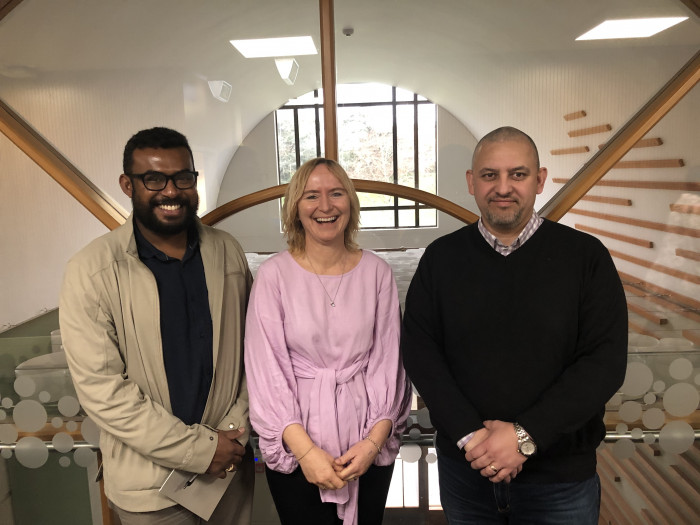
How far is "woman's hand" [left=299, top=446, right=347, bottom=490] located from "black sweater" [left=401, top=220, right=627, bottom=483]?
31 cm

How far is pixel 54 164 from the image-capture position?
213 centimetres

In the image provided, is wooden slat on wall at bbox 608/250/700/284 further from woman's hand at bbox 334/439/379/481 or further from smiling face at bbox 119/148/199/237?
smiling face at bbox 119/148/199/237

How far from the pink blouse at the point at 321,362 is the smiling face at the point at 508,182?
393 mm

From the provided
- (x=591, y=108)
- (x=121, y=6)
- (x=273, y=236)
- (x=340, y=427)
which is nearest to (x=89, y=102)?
(x=121, y=6)

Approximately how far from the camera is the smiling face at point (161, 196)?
143 cm

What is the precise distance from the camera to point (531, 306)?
132 cm

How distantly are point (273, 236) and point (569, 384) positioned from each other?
1279 millimetres

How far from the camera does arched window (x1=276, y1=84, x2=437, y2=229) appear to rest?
2.06m

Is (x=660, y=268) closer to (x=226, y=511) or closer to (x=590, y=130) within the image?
(x=590, y=130)

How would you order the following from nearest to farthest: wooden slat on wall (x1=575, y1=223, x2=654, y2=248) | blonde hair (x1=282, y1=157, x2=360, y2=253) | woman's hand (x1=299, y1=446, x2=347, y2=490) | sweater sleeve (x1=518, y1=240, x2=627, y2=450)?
sweater sleeve (x1=518, y1=240, x2=627, y2=450) < woman's hand (x1=299, y1=446, x2=347, y2=490) < blonde hair (x1=282, y1=157, x2=360, y2=253) < wooden slat on wall (x1=575, y1=223, x2=654, y2=248)

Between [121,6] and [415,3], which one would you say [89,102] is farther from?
[415,3]

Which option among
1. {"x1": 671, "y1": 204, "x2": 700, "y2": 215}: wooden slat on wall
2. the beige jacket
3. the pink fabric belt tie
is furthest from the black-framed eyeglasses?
{"x1": 671, "y1": 204, "x2": 700, "y2": 215}: wooden slat on wall

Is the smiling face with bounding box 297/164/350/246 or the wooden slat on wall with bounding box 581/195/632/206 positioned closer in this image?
the smiling face with bounding box 297/164/350/246

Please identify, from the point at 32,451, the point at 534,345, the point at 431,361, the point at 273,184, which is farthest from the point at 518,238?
the point at 32,451
